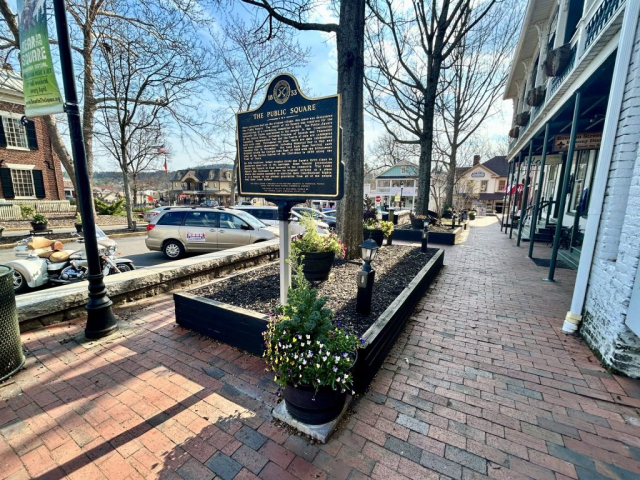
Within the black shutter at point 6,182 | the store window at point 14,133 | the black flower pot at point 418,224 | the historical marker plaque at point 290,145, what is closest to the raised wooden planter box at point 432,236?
the black flower pot at point 418,224

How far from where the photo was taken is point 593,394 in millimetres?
2775

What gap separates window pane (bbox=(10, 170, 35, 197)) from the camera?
1972cm

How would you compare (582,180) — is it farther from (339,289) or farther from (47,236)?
(47,236)

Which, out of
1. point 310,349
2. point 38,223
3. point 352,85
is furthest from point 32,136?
point 310,349

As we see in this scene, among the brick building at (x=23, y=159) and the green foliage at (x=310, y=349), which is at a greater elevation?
the brick building at (x=23, y=159)

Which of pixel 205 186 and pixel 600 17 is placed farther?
pixel 205 186

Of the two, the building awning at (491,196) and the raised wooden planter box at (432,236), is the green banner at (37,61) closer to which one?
the raised wooden planter box at (432,236)

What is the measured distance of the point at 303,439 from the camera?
7.38ft

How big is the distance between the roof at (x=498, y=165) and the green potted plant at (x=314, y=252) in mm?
50115

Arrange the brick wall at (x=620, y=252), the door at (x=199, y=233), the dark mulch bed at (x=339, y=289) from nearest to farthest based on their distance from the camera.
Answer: the brick wall at (x=620, y=252) < the dark mulch bed at (x=339, y=289) < the door at (x=199, y=233)

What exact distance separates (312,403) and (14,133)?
2878 cm

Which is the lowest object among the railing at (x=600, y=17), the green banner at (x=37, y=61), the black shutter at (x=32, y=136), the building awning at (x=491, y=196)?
the building awning at (x=491, y=196)

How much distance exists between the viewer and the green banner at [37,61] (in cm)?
319

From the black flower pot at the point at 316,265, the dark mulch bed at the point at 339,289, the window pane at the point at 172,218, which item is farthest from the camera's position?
the window pane at the point at 172,218
